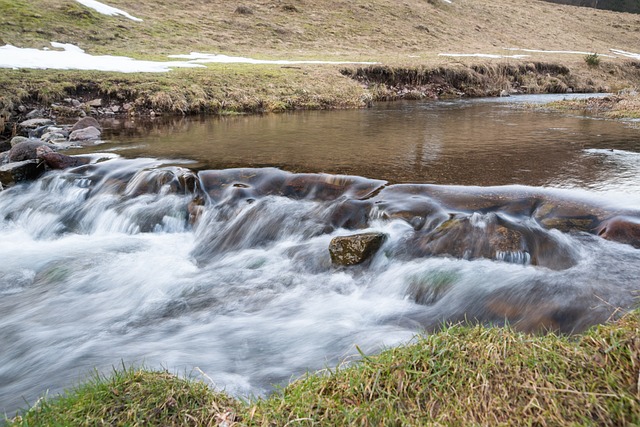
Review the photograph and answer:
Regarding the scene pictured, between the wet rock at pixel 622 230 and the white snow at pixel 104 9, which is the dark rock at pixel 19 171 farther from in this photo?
the white snow at pixel 104 9

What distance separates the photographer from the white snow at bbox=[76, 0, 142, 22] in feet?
127

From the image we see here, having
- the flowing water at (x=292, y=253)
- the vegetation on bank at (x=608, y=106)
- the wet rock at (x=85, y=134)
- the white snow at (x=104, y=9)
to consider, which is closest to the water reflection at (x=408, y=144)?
the flowing water at (x=292, y=253)

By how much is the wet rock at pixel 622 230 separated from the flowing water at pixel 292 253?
0.02 meters

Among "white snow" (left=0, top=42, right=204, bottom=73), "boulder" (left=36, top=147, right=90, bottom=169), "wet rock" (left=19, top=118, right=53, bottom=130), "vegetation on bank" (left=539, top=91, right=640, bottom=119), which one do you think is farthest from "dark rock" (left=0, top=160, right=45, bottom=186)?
"vegetation on bank" (left=539, top=91, right=640, bottom=119)

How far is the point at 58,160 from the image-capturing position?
11.1m

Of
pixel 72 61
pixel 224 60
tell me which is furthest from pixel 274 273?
pixel 224 60

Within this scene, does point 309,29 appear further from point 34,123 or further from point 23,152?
point 23,152

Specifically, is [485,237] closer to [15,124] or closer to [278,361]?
[278,361]

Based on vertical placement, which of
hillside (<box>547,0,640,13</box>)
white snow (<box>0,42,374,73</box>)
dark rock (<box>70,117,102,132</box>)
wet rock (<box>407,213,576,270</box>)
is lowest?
dark rock (<box>70,117,102,132</box>)

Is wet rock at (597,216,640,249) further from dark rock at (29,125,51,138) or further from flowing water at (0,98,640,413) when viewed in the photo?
dark rock at (29,125,51,138)

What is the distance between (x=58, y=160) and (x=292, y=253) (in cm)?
734

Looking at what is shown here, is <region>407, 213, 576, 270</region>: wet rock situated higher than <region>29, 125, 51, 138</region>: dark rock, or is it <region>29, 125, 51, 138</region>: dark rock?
<region>407, 213, 576, 270</region>: wet rock

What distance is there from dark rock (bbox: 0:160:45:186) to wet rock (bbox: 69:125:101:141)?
3.43m

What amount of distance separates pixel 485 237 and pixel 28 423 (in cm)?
524
